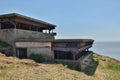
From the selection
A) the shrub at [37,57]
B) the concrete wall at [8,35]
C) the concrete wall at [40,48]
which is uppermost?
the concrete wall at [8,35]

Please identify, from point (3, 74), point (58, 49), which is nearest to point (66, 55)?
point (58, 49)

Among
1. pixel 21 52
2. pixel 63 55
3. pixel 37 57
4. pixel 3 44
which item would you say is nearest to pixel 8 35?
pixel 3 44

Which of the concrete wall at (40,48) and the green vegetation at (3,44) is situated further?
the green vegetation at (3,44)

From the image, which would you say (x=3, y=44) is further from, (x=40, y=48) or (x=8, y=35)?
(x=40, y=48)

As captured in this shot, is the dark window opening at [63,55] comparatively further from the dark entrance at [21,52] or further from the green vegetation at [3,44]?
the green vegetation at [3,44]

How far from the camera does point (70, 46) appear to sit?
2161 centimetres

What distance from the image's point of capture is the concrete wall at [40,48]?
22250 millimetres

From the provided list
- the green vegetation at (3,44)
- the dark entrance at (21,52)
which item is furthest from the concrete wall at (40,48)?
the green vegetation at (3,44)

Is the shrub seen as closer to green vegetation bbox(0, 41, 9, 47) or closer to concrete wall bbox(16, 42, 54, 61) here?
concrete wall bbox(16, 42, 54, 61)

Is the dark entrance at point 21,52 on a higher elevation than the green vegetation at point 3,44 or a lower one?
lower

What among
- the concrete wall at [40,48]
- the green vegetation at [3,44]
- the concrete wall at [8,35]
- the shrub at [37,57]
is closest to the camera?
the shrub at [37,57]

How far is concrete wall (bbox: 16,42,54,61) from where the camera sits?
876 inches

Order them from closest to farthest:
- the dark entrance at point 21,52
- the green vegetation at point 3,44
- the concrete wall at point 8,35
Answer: the green vegetation at point 3,44 < the dark entrance at point 21,52 < the concrete wall at point 8,35

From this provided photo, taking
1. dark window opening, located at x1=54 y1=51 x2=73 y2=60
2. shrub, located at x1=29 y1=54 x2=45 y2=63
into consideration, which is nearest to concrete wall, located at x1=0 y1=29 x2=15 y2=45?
shrub, located at x1=29 y1=54 x2=45 y2=63
